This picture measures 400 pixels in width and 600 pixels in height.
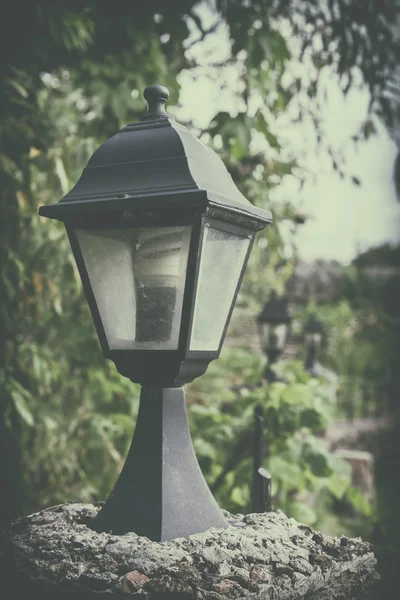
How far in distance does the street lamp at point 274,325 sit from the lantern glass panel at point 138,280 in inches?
192

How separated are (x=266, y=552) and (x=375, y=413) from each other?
42.8 feet

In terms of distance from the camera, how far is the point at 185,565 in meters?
1.54

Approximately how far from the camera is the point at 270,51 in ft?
11.3

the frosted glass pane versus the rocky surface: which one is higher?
the frosted glass pane

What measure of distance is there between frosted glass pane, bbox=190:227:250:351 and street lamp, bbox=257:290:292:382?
15.6 feet

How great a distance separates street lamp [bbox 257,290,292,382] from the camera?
673 centimetres

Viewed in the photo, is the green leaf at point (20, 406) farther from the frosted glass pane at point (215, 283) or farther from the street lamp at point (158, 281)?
the frosted glass pane at point (215, 283)

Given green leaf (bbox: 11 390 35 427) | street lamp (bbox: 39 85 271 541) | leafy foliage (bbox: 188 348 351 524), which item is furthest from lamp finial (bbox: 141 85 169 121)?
green leaf (bbox: 11 390 35 427)

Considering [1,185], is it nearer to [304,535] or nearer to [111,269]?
[111,269]

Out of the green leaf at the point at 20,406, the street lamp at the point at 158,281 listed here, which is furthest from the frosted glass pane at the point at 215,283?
the green leaf at the point at 20,406

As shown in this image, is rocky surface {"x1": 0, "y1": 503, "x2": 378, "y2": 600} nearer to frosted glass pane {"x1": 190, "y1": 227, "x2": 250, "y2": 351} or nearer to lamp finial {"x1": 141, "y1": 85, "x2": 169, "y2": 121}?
frosted glass pane {"x1": 190, "y1": 227, "x2": 250, "y2": 351}

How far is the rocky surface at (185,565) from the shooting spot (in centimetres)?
149

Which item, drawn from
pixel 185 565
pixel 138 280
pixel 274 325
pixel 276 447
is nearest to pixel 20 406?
pixel 276 447

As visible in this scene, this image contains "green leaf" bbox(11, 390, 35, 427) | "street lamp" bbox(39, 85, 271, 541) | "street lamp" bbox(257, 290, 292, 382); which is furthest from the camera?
"street lamp" bbox(257, 290, 292, 382)
